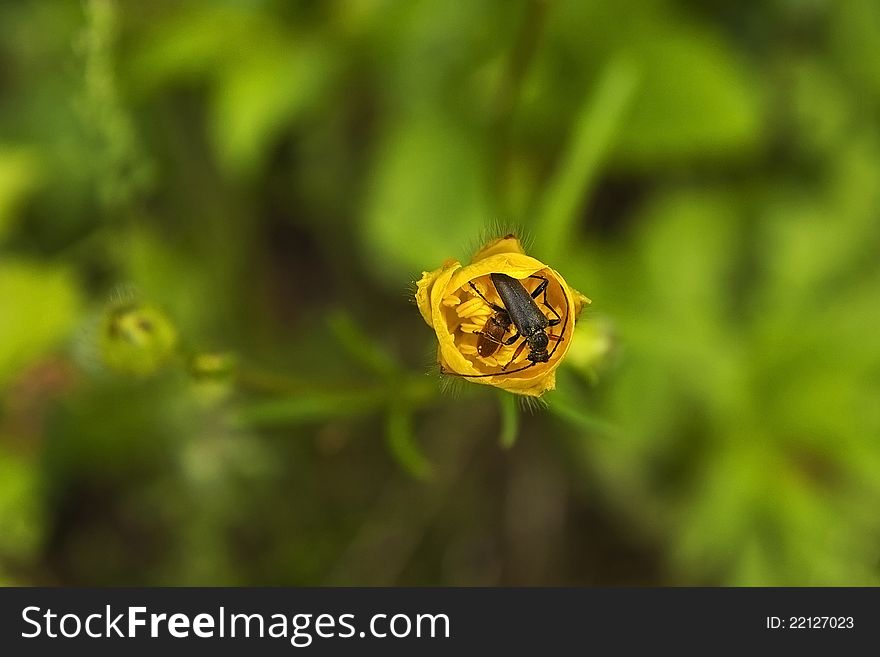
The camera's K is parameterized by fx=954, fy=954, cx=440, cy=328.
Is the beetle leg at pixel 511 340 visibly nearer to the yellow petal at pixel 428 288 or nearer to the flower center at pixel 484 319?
the flower center at pixel 484 319

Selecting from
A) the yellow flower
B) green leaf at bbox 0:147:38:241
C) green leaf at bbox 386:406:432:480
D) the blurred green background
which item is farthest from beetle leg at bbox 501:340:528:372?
green leaf at bbox 0:147:38:241

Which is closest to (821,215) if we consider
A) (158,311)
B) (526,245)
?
(526,245)

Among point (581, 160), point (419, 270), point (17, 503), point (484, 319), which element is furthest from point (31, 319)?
point (484, 319)

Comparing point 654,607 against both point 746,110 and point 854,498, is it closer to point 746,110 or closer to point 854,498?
point 854,498

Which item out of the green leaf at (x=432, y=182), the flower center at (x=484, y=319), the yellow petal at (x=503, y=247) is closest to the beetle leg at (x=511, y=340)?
the flower center at (x=484, y=319)

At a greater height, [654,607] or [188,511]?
[188,511]

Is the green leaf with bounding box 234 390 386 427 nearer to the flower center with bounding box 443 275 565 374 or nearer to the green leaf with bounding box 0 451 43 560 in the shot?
the flower center with bounding box 443 275 565 374
